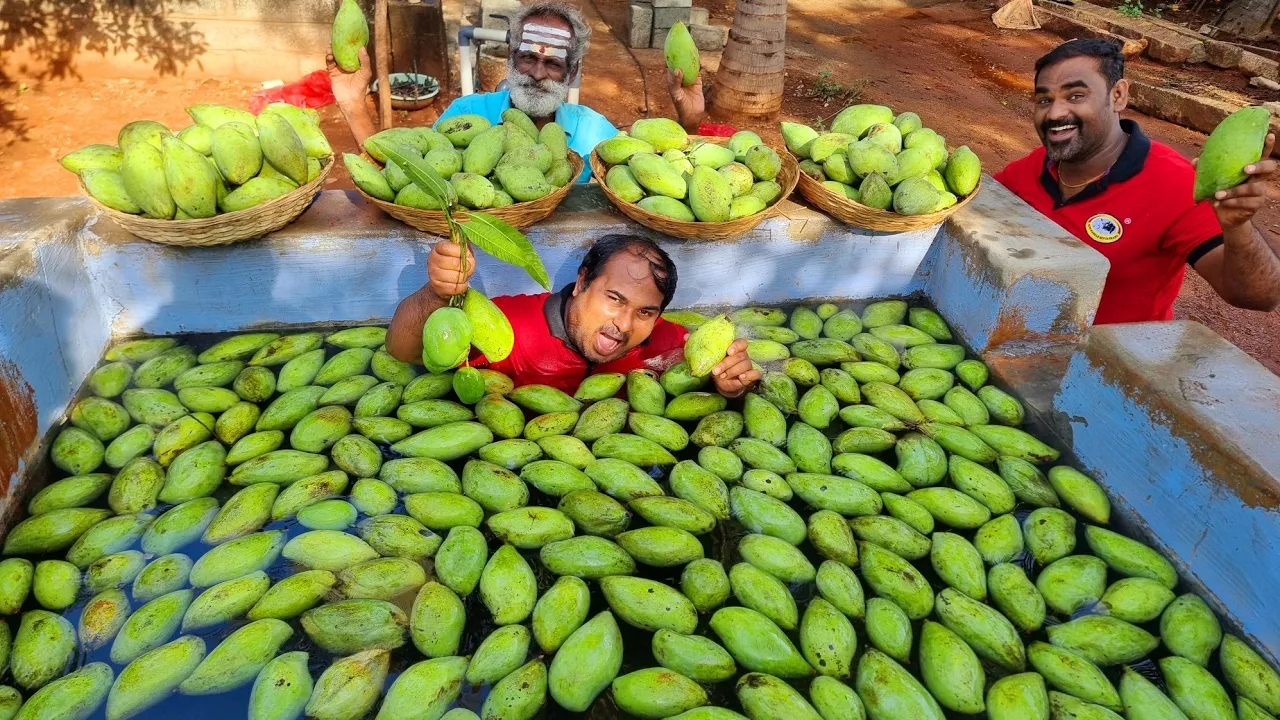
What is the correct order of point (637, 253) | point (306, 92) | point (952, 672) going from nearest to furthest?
1. point (952, 672)
2. point (637, 253)
3. point (306, 92)

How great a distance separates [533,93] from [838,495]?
2.71 m

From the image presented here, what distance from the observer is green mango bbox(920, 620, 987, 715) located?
1.71 meters

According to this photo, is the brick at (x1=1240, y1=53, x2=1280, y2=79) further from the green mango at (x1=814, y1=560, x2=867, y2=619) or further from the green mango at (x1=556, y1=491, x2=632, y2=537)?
the green mango at (x1=556, y1=491, x2=632, y2=537)

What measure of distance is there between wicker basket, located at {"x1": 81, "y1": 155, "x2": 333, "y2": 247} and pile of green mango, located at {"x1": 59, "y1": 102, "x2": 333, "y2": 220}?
0.13 feet

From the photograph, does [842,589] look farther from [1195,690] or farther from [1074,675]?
[1195,690]

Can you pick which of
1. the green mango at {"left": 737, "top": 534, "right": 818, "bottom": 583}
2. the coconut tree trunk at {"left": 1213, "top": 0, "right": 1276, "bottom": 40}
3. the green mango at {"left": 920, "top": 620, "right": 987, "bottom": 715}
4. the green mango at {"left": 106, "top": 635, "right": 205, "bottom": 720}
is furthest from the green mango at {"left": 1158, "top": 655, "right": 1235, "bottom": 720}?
the coconut tree trunk at {"left": 1213, "top": 0, "right": 1276, "bottom": 40}

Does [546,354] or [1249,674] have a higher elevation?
[546,354]

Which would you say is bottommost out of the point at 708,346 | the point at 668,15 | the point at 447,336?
the point at 708,346

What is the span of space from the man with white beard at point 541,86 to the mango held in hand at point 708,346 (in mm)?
1505

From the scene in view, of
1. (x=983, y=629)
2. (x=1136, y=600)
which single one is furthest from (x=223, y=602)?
(x=1136, y=600)

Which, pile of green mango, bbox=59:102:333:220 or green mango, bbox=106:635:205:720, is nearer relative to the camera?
green mango, bbox=106:635:205:720

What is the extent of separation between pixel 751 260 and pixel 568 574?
168 cm

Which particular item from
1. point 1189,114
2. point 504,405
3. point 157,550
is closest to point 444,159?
point 504,405

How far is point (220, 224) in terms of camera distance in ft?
8.02
